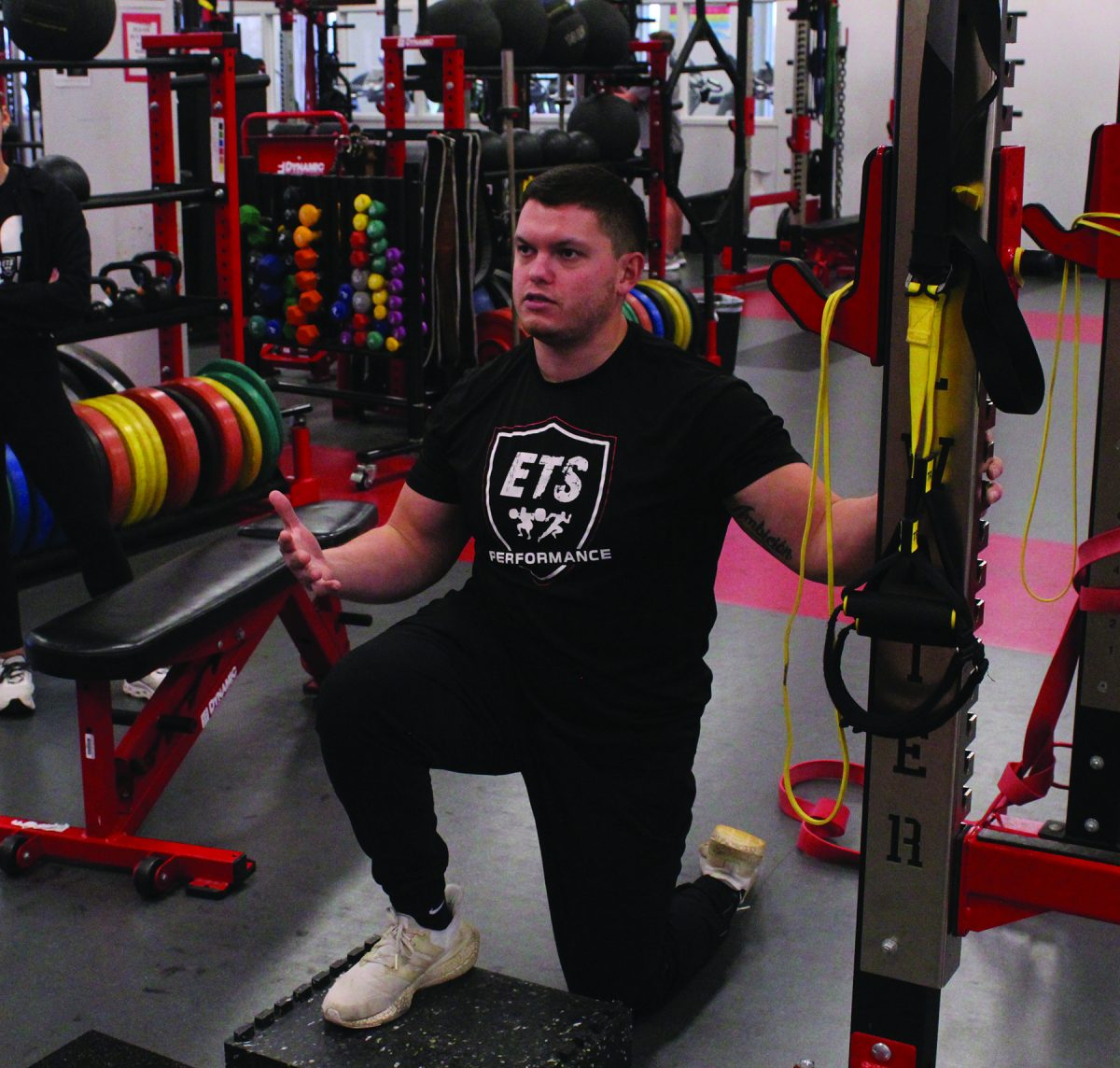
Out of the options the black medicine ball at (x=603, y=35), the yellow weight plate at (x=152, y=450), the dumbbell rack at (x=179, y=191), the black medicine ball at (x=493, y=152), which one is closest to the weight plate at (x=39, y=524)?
the yellow weight plate at (x=152, y=450)

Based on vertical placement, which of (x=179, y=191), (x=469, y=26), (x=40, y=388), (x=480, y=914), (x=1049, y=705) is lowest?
(x=480, y=914)

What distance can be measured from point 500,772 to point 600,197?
794 millimetres

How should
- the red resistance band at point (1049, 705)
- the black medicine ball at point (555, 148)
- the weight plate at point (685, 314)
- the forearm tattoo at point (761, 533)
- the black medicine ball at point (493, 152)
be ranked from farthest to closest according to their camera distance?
1. the weight plate at point (685, 314)
2. the black medicine ball at point (555, 148)
3. the black medicine ball at point (493, 152)
4. the red resistance band at point (1049, 705)
5. the forearm tattoo at point (761, 533)

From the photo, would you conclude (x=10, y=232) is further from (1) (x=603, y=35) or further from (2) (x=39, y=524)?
(1) (x=603, y=35)

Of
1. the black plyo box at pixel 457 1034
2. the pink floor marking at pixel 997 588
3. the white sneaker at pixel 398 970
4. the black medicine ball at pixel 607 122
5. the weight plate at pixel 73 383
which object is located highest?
the black medicine ball at pixel 607 122

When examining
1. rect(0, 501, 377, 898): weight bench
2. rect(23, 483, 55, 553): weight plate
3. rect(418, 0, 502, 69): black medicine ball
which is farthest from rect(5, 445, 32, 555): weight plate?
rect(418, 0, 502, 69): black medicine ball

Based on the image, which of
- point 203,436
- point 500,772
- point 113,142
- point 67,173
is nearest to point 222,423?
point 203,436

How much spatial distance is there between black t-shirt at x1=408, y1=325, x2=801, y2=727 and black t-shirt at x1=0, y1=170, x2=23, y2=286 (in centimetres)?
167

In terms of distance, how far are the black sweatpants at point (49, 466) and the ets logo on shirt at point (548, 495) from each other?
5.42 ft

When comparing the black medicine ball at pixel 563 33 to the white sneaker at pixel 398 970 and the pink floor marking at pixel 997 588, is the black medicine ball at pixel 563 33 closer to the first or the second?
the pink floor marking at pixel 997 588

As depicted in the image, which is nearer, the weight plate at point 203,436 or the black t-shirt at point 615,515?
the black t-shirt at point 615,515

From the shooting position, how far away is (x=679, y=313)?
22.0 ft

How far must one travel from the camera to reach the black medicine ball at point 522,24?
6074mm

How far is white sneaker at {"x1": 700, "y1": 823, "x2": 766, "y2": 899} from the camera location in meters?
2.37
